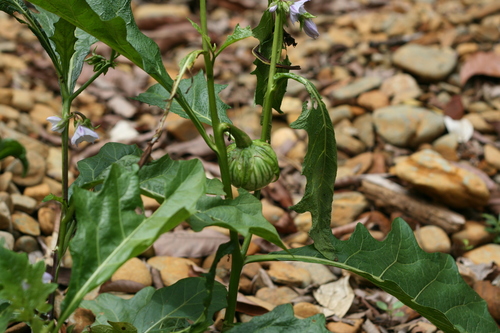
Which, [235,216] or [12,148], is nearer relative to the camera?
[12,148]

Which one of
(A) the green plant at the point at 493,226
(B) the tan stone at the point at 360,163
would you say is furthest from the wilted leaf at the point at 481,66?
(A) the green plant at the point at 493,226

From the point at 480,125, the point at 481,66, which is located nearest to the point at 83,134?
the point at 480,125

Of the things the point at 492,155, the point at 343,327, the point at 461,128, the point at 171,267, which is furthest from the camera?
the point at 461,128

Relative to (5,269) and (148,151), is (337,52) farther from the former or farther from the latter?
(5,269)

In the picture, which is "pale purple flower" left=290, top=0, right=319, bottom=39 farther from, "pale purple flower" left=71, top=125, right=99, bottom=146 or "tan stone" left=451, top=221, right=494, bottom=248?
"tan stone" left=451, top=221, right=494, bottom=248

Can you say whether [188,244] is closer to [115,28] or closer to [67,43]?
[67,43]
